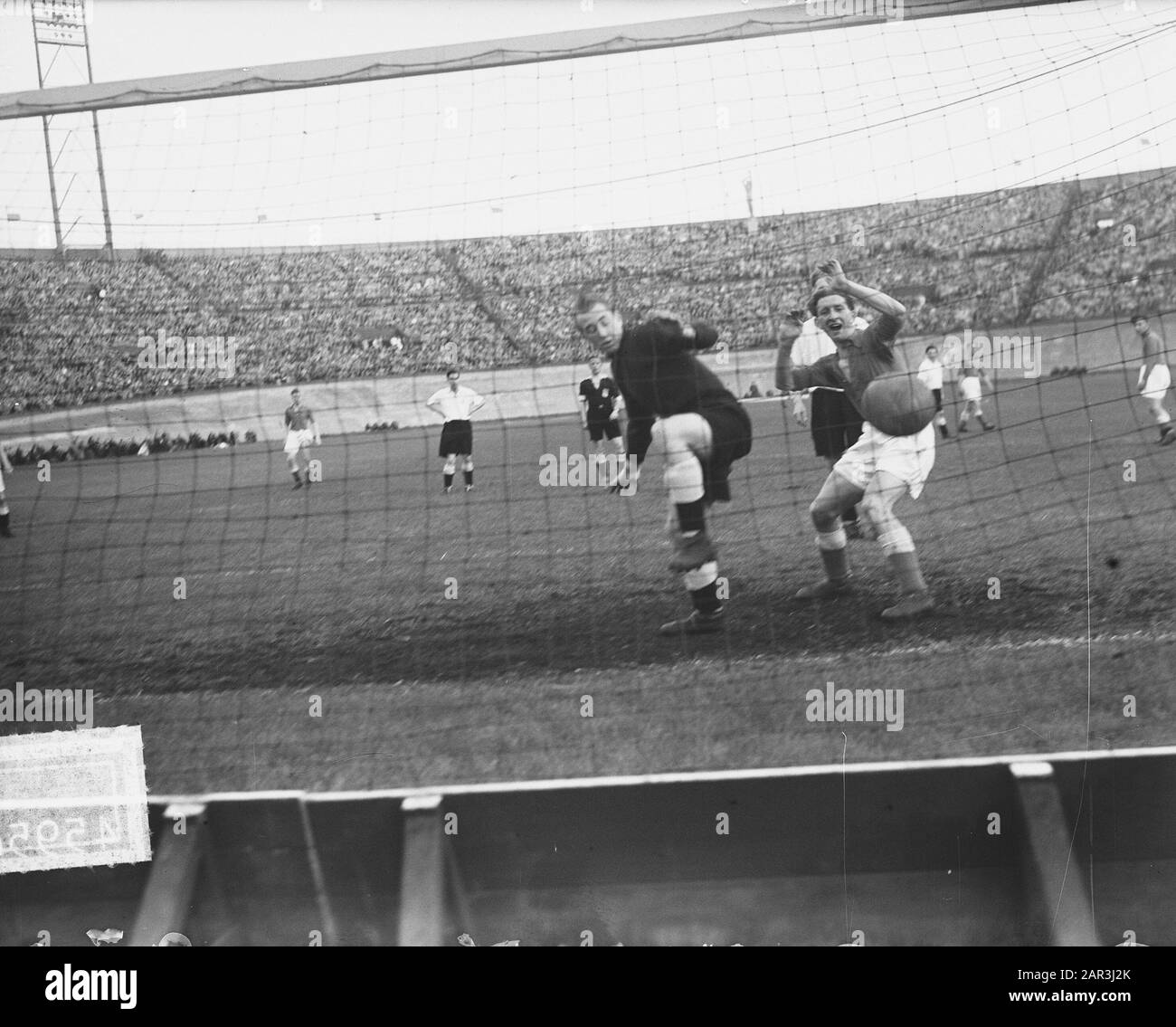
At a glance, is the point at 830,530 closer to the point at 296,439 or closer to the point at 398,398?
the point at 398,398

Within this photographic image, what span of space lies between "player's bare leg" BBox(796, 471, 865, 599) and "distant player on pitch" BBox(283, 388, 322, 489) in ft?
4.24

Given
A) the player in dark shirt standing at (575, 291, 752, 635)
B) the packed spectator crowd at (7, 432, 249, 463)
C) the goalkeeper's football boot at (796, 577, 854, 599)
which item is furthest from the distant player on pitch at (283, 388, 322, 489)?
the goalkeeper's football boot at (796, 577, 854, 599)

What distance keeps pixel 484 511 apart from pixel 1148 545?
66.0 inches

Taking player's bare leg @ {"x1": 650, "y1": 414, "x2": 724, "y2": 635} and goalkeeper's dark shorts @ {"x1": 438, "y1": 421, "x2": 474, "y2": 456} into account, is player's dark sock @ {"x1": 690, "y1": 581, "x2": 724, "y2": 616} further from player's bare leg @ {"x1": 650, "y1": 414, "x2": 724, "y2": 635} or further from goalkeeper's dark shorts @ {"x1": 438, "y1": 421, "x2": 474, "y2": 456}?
goalkeeper's dark shorts @ {"x1": 438, "y1": 421, "x2": 474, "y2": 456}

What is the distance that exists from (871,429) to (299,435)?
4.81 feet

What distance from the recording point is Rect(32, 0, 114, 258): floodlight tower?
2797 mm

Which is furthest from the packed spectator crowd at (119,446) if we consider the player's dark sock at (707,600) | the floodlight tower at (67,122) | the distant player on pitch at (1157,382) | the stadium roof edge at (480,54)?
the distant player on pitch at (1157,382)

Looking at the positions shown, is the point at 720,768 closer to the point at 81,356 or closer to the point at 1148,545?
the point at 1148,545

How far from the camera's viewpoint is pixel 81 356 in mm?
2844

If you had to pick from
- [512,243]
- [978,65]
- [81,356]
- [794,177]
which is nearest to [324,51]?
[512,243]

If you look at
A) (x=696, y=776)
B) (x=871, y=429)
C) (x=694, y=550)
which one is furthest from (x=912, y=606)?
(x=696, y=776)

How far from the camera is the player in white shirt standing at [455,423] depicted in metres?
2.77

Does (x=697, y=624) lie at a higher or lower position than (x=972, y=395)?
lower

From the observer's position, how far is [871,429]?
2779 mm
